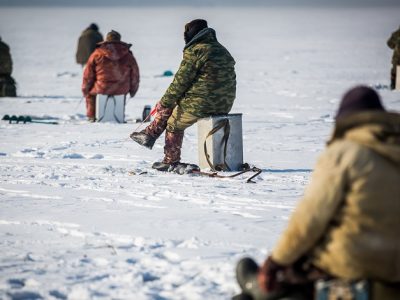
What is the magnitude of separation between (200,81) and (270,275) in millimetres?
4742

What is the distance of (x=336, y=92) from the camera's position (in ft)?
57.3

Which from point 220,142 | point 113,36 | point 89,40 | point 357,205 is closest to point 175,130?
point 220,142

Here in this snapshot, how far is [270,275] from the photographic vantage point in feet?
10.4

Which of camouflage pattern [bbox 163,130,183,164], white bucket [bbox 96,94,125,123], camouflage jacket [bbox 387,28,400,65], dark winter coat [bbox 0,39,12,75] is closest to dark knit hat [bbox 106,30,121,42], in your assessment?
white bucket [bbox 96,94,125,123]

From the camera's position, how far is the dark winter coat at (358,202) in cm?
298

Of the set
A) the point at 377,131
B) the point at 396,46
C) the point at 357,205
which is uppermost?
the point at 396,46

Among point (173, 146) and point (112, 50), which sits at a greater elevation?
point (112, 50)

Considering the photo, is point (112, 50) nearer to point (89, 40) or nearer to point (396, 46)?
point (89, 40)

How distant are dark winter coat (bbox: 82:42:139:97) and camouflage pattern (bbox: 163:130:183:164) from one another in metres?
4.30

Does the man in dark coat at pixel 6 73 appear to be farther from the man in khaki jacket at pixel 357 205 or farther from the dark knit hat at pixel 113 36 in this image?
the man in khaki jacket at pixel 357 205

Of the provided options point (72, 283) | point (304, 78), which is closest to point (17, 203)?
point (72, 283)

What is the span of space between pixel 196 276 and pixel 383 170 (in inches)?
67.6

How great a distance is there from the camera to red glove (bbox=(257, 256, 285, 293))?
3166mm

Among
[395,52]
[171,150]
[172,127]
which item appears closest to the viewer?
[172,127]
